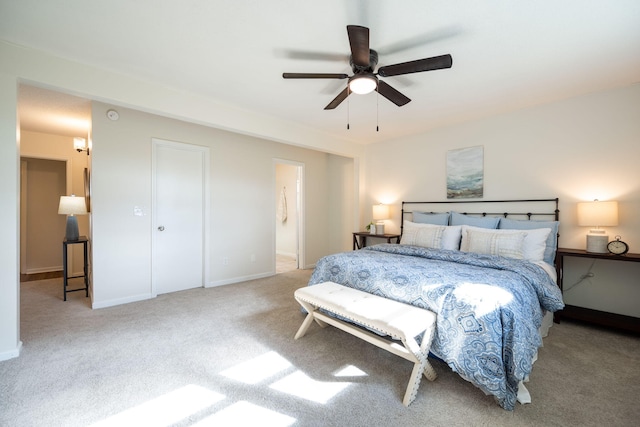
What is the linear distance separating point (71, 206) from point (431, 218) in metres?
4.93

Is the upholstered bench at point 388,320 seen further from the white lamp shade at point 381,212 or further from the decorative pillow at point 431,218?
the white lamp shade at point 381,212

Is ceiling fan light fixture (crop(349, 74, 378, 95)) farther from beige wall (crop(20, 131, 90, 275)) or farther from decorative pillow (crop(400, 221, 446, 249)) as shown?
beige wall (crop(20, 131, 90, 275))

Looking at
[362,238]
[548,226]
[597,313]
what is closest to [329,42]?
[548,226]

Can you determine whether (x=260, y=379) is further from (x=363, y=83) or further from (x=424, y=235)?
(x=424, y=235)

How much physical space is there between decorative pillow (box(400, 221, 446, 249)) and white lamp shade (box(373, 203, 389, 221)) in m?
0.80

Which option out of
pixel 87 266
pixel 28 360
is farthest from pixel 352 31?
pixel 87 266

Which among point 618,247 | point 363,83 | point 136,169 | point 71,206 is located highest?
point 363,83

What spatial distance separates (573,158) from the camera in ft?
10.2

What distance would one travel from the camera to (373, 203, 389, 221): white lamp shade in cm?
468

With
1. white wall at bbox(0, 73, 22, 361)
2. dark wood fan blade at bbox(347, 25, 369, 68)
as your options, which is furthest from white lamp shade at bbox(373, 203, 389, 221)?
white wall at bbox(0, 73, 22, 361)

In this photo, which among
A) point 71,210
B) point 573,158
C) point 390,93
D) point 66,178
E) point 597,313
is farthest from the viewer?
point 66,178

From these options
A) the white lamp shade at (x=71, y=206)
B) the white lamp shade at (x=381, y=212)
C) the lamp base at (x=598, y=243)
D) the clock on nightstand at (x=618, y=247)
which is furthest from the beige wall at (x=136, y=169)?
the clock on nightstand at (x=618, y=247)

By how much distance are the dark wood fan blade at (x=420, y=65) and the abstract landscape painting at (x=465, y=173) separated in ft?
7.63

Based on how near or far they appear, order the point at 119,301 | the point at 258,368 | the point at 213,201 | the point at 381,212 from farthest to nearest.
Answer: the point at 381,212 < the point at 213,201 < the point at 119,301 < the point at 258,368
